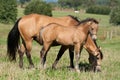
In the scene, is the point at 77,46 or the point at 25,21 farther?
the point at 25,21

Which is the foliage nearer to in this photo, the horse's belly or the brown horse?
the brown horse

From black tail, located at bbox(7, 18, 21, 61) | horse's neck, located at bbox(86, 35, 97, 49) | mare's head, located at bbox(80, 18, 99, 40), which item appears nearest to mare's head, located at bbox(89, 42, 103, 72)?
horse's neck, located at bbox(86, 35, 97, 49)

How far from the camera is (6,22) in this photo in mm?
57625

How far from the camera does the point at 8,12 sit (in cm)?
5788

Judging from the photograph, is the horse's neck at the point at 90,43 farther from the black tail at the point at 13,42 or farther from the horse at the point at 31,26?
the black tail at the point at 13,42

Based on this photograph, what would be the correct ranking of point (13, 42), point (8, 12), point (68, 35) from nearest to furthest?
1. point (68, 35)
2. point (13, 42)
3. point (8, 12)

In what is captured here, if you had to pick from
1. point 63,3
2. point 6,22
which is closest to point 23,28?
point 6,22

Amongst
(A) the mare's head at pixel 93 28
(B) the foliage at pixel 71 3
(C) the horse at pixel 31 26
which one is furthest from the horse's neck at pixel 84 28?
(B) the foliage at pixel 71 3

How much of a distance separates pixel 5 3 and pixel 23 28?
4928 cm

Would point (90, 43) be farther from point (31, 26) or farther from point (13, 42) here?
point (13, 42)

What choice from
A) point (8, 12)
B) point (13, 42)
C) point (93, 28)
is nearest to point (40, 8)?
point (8, 12)

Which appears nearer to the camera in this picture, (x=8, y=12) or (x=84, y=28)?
(x=84, y=28)

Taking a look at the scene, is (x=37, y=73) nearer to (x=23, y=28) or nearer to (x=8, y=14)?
(x=23, y=28)

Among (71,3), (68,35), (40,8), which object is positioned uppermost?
(68,35)
